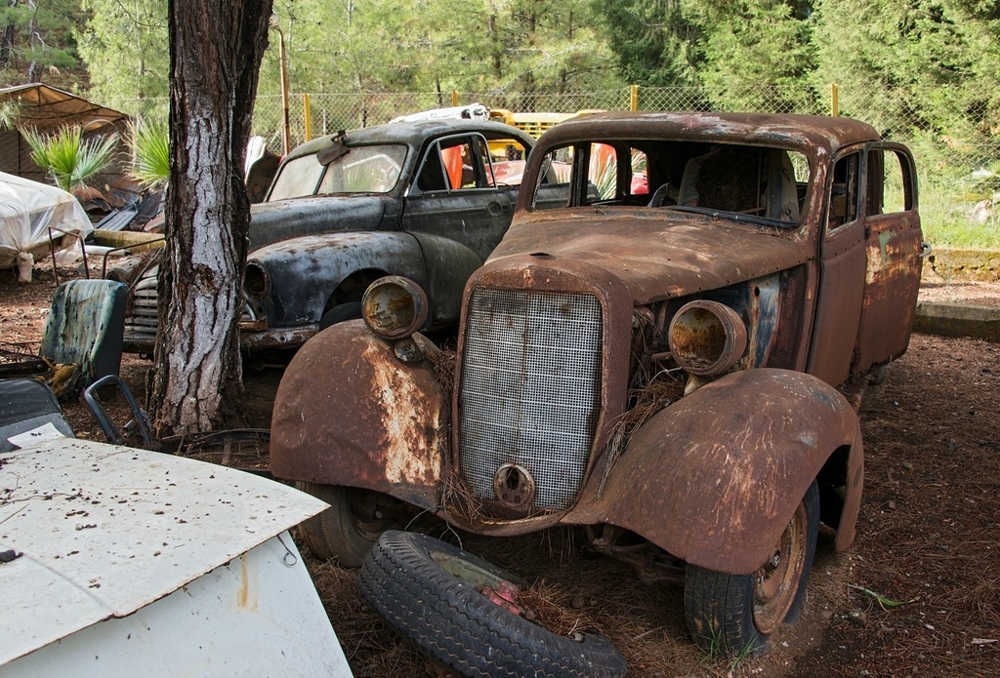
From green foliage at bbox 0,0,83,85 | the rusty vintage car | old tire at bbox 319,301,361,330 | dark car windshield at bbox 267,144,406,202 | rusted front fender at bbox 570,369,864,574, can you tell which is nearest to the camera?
rusted front fender at bbox 570,369,864,574

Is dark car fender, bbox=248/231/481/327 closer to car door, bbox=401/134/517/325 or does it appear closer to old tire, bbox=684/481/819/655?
car door, bbox=401/134/517/325

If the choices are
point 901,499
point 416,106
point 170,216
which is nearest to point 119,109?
point 416,106

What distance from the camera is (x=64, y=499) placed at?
234cm

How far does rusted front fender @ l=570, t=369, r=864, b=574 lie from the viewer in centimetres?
271

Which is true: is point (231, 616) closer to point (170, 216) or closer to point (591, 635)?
point (591, 635)

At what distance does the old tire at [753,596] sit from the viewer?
2.91m

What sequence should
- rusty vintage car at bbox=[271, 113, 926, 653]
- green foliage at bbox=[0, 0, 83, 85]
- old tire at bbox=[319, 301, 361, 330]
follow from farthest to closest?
green foliage at bbox=[0, 0, 83, 85] < old tire at bbox=[319, 301, 361, 330] < rusty vintage car at bbox=[271, 113, 926, 653]

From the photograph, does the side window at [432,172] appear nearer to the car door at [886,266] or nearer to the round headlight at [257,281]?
the round headlight at [257,281]

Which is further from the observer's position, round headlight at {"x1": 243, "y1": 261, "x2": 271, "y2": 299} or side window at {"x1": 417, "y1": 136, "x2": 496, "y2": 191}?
side window at {"x1": 417, "y1": 136, "x2": 496, "y2": 191}

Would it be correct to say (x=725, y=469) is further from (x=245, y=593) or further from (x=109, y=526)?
(x=109, y=526)

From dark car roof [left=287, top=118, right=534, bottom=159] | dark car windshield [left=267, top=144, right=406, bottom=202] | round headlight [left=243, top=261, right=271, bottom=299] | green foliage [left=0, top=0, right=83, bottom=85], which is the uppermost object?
green foliage [left=0, top=0, right=83, bottom=85]

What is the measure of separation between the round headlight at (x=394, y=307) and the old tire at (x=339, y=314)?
6.62 ft

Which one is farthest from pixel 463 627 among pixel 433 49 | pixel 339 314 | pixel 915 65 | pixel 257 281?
pixel 433 49

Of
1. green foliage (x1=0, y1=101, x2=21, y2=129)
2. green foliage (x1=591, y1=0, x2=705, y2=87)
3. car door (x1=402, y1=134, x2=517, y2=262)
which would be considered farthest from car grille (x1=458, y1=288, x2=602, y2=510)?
green foliage (x1=591, y1=0, x2=705, y2=87)
